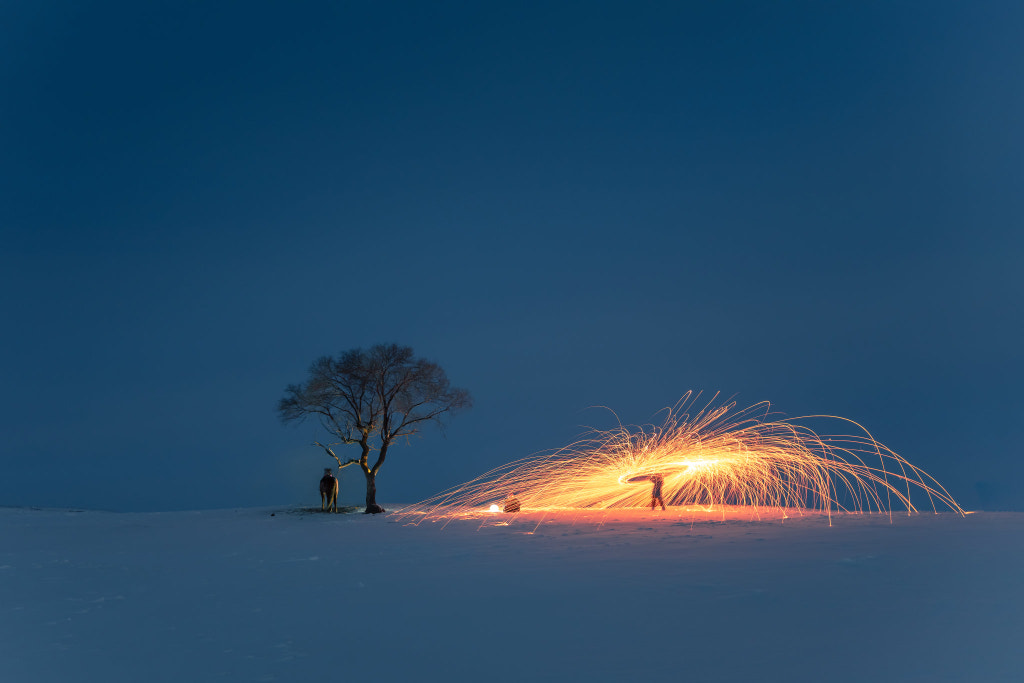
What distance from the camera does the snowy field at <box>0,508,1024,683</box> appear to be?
4871mm

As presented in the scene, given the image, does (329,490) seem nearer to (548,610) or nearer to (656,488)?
(656,488)

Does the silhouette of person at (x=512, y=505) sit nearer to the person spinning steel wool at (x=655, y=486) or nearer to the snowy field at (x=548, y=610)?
the person spinning steel wool at (x=655, y=486)

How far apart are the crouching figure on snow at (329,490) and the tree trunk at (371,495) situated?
4.57 ft

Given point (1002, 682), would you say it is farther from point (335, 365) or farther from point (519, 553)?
point (335, 365)

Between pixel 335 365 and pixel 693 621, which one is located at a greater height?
pixel 335 365

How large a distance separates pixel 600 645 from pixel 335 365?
935 inches

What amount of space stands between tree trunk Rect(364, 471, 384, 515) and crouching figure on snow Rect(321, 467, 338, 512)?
54.9 inches

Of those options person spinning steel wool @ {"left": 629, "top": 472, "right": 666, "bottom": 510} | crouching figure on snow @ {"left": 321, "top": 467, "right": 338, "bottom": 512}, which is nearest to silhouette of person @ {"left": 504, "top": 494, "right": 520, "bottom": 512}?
person spinning steel wool @ {"left": 629, "top": 472, "right": 666, "bottom": 510}

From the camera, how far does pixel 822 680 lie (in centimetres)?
437

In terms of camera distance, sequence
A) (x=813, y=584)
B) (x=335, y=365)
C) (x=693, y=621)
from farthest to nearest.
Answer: (x=335, y=365) → (x=813, y=584) → (x=693, y=621)

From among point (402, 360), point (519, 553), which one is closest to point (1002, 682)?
point (519, 553)

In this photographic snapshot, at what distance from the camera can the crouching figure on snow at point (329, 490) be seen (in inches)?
1038

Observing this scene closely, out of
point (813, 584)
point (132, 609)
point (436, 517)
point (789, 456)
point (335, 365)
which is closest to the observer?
point (813, 584)

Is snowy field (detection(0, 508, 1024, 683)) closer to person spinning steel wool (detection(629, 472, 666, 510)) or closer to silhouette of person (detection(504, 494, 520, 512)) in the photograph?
person spinning steel wool (detection(629, 472, 666, 510))
